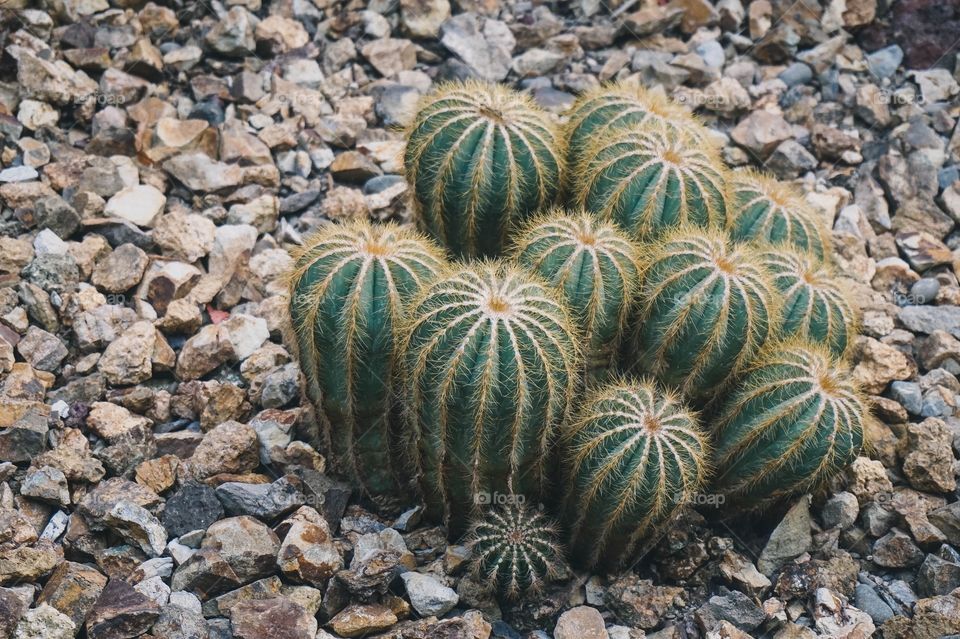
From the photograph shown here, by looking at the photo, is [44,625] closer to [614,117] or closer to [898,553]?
[614,117]

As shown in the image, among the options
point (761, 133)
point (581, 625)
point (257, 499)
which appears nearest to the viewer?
point (581, 625)

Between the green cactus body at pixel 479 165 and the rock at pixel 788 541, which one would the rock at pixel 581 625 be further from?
the green cactus body at pixel 479 165

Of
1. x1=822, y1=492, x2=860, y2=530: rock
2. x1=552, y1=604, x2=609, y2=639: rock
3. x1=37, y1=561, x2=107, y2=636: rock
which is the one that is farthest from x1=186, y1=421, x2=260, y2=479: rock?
x1=822, y1=492, x2=860, y2=530: rock

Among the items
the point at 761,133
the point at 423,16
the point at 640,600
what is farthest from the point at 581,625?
the point at 423,16

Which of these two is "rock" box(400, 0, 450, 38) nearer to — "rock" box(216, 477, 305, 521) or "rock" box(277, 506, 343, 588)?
"rock" box(216, 477, 305, 521)

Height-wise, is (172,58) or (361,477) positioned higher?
(172,58)

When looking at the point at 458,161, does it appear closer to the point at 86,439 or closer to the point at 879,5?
the point at 86,439

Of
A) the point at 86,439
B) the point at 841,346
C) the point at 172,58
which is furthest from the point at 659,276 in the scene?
the point at 172,58
